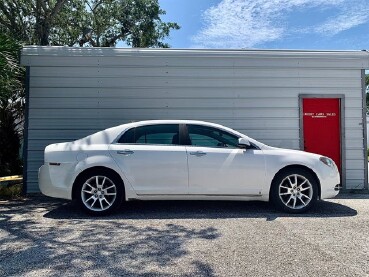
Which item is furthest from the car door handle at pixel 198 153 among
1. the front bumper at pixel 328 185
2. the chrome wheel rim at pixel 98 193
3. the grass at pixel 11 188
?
the grass at pixel 11 188

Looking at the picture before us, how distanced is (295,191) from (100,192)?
3.30 m

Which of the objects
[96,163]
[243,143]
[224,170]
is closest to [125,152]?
[96,163]

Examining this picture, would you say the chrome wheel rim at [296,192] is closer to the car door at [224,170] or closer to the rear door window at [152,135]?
the car door at [224,170]

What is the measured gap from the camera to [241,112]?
8.60 metres

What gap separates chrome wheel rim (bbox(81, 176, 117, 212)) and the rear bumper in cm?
28

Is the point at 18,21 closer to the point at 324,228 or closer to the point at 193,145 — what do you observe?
the point at 193,145

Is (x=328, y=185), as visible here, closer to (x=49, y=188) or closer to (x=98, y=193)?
(x=98, y=193)

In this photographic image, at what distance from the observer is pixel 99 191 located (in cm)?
604

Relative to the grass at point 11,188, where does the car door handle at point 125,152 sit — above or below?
above

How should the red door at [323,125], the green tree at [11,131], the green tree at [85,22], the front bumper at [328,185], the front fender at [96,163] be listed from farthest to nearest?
1. the green tree at [85,22]
2. the green tree at [11,131]
3. the red door at [323,125]
4. the front bumper at [328,185]
5. the front fender at [96,163]

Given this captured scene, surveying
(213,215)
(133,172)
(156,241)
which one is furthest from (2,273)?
(213,215)

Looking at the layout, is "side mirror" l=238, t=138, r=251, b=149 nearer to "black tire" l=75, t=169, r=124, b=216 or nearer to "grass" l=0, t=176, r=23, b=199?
"black tire" l=75, t=169, r=124, b=216

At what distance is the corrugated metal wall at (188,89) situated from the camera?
8.34 meters

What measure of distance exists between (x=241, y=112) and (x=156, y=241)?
15.5ft
